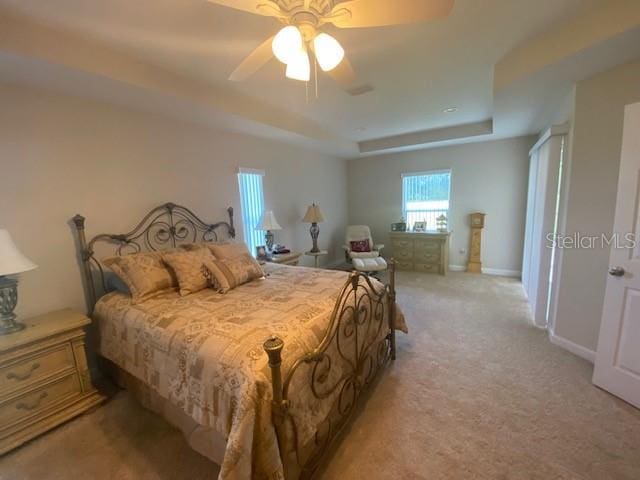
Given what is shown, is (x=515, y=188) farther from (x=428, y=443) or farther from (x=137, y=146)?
(x=137, y=146)

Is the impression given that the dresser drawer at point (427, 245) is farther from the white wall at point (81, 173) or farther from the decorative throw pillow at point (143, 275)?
the decorative throw pillow at point (143, 275)

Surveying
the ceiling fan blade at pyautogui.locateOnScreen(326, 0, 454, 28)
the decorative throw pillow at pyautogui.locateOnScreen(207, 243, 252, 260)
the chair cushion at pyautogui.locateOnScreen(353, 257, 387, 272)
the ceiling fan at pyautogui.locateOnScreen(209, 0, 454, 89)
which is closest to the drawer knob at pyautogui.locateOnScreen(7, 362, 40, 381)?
the decorative throw pillow at pyautogui.locateOnScreen(207, 243, 252, 260)

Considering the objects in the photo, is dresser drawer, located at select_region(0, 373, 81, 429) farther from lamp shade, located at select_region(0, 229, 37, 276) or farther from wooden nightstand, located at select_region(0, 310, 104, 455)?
lamp shade, located at select_region(0, 229, 37, 276)

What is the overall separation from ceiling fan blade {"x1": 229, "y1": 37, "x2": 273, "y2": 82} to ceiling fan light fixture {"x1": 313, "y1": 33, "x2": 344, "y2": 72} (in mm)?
267

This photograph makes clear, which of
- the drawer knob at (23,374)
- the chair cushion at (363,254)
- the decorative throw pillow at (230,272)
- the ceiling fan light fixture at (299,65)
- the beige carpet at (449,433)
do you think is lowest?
the beige carpet at (449,433)

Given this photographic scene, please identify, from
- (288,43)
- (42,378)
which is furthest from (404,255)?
(42,378)

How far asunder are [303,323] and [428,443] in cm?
104

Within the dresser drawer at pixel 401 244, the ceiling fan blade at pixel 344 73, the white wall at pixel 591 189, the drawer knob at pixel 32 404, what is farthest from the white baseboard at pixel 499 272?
the drawer knob at pixel 32 404

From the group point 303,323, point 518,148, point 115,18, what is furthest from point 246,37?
point 518,148

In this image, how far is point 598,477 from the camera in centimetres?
145

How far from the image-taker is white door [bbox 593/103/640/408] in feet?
5.86

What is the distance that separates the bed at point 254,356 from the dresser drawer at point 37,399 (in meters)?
0.27

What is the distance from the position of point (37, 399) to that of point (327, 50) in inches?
111

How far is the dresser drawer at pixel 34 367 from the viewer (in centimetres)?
174
